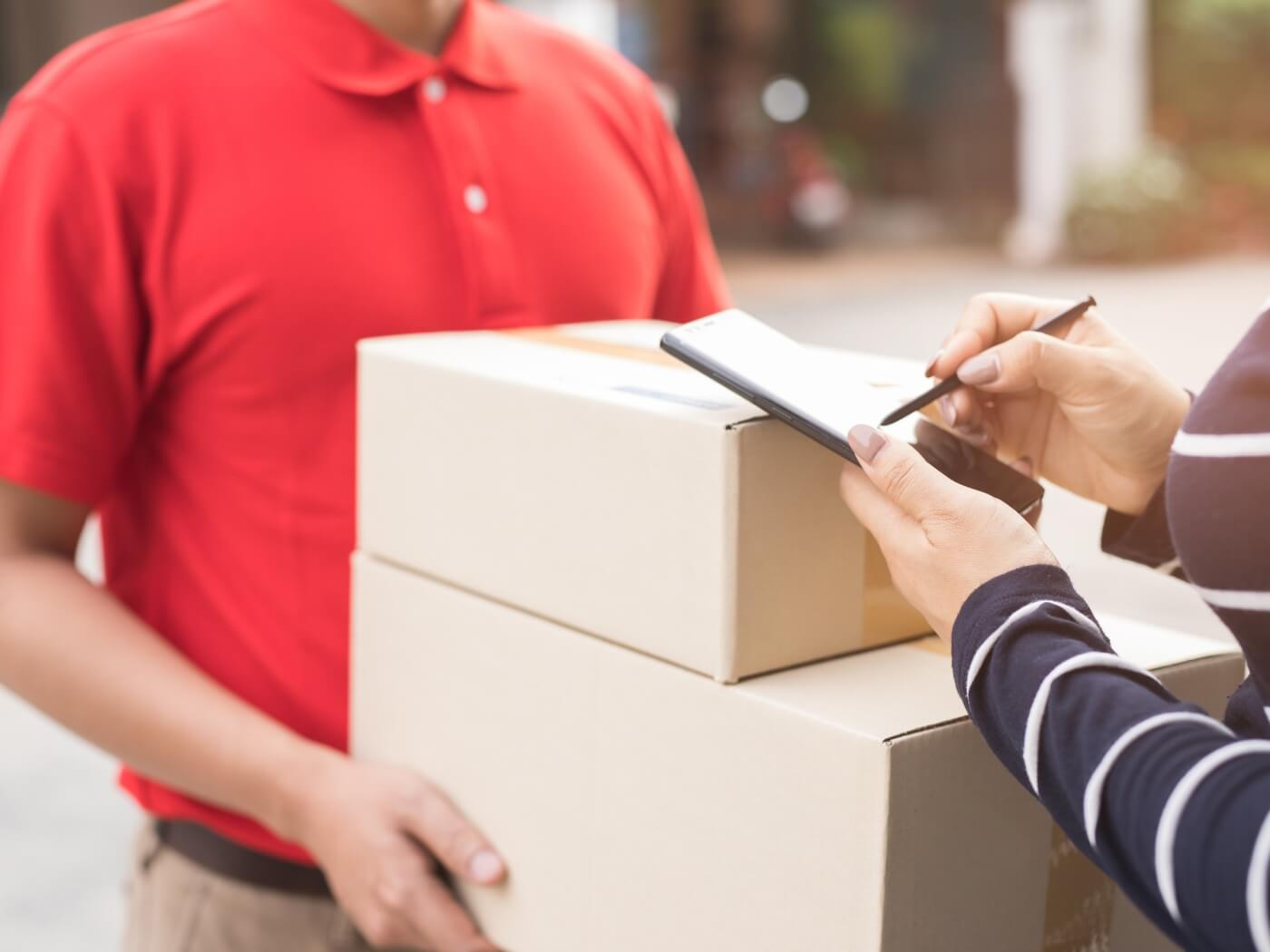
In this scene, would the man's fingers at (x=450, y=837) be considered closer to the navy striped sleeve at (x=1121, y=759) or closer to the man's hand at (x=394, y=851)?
the man's hand at (x=394, y=851)

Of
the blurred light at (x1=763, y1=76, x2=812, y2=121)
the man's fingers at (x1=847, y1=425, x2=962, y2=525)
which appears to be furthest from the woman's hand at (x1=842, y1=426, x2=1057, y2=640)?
the blurred light at (x1=763, y1=76, x2=812, y2=121)

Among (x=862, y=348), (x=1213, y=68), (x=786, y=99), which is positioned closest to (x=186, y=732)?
(x=862, y=348)

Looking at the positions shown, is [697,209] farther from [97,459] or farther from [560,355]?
[97,459]

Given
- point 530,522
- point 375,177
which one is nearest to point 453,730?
point 530,522

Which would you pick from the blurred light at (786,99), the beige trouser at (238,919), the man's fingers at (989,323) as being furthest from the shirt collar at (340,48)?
the blurred light at (786,99)

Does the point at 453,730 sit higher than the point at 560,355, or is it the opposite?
the point at 560,355

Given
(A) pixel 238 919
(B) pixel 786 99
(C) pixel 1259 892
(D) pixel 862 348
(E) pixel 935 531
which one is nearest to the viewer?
(C) pixel 1259 892

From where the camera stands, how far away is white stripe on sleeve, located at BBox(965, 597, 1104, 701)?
2.16ft

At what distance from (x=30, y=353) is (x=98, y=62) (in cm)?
21

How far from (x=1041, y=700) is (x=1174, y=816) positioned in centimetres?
7

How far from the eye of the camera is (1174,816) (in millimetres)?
590

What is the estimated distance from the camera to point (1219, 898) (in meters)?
0.58

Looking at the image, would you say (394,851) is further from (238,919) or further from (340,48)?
(340,48)

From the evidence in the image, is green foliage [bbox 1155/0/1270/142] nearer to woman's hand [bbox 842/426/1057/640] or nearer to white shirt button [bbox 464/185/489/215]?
white shirt button [bbox 464/185/489/215]
